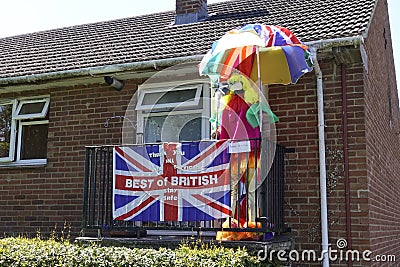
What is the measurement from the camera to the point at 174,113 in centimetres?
805

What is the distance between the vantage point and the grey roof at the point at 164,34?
7672 millimetres

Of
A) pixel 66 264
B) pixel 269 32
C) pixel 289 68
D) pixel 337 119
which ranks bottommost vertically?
pixel 66 264

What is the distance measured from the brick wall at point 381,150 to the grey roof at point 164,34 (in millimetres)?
815

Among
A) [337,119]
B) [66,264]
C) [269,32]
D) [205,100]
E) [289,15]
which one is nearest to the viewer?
[66,264]

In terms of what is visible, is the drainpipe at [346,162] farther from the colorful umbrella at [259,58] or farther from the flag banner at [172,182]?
the flag banner at [172,182]

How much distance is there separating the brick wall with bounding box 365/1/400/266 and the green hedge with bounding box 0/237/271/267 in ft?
7.38

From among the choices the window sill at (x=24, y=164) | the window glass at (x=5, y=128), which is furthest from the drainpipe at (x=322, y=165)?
the window glass at (x=5, y=128)

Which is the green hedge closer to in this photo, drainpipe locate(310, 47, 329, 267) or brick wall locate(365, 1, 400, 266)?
drainpipe locate(310, 47, 329, 267)

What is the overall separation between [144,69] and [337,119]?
9.75 ft

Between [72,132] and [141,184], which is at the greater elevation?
[72,132]

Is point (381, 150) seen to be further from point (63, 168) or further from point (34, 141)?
point (34, 141)

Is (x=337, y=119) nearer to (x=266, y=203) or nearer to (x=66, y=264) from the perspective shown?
(x=266, y=203)

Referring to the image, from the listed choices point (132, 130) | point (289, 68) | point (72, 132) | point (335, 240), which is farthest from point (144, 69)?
point (335, 240)

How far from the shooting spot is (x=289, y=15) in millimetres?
8758
